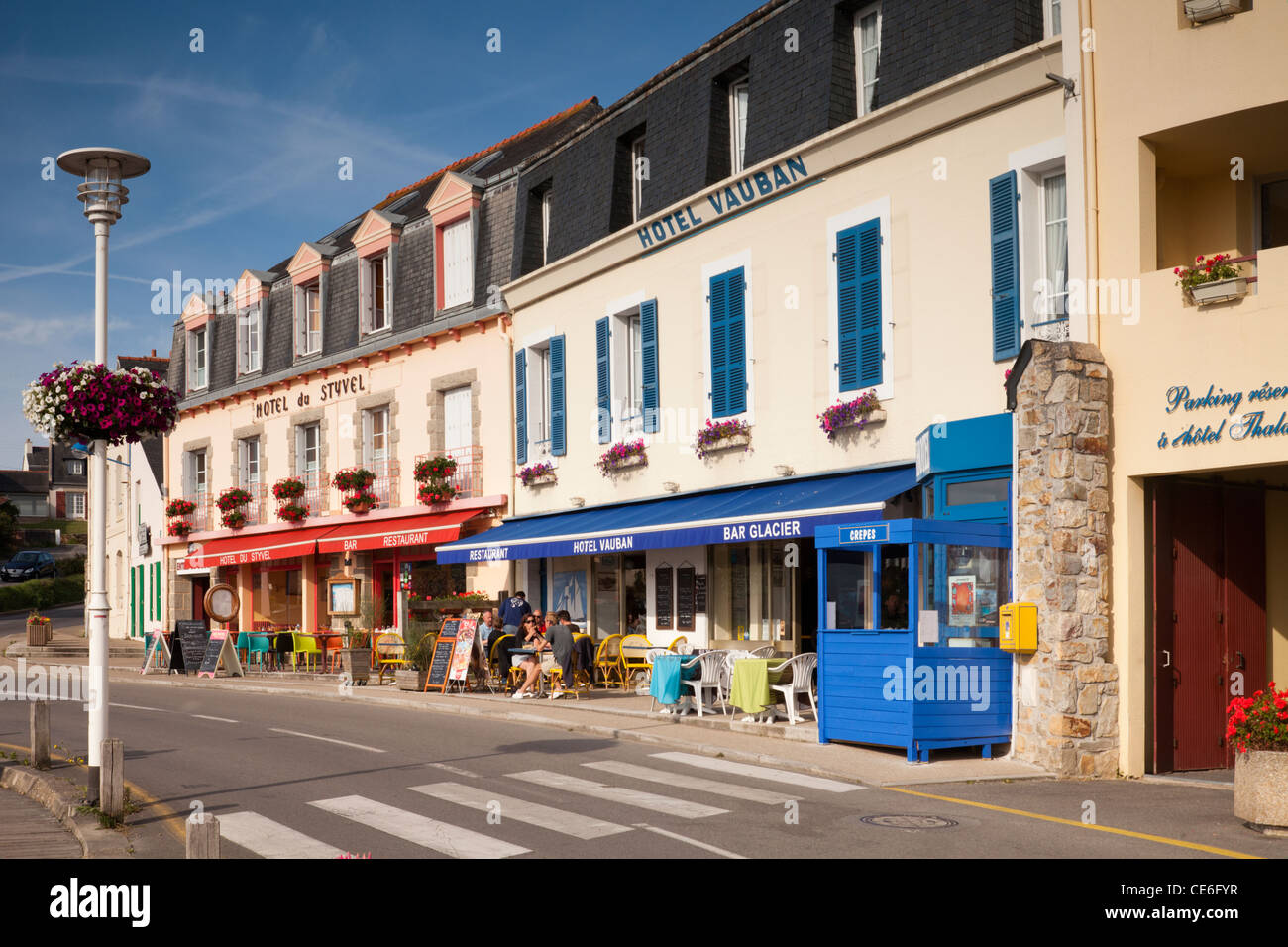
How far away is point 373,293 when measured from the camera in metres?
27.2

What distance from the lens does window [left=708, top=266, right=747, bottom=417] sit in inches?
680

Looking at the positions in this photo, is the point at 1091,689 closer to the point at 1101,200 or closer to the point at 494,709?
the point at 1101,200

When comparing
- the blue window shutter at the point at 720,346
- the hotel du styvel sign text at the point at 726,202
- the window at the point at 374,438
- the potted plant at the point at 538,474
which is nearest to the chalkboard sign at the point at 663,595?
the blue window shutter at the point at 720,346

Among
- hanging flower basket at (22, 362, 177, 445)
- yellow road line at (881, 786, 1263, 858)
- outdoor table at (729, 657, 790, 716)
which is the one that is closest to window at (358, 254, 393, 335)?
outdoor table at (729, 657, 790, 716)

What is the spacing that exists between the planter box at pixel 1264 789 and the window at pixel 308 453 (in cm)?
2309

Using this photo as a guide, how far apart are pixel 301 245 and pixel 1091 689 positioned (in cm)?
2264

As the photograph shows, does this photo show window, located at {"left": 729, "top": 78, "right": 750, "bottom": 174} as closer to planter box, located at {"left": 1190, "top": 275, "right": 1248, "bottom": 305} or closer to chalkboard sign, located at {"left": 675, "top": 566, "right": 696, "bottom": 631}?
chalkboard sign, located at {"left": 675, "top": 566, "right": 696, "bottom": 631}

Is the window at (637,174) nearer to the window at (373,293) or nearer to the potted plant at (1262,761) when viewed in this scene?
the window at (373,293)

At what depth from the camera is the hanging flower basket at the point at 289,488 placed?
94.3ft

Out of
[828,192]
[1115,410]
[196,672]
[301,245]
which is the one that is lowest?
[196,672]

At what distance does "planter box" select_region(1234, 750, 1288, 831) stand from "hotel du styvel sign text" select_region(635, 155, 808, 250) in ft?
31.6

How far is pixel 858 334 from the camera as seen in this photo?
50.2 feet

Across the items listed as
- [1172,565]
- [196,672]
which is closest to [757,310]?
[1172,565]

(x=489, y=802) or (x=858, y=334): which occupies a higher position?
(x=858, y=334)
